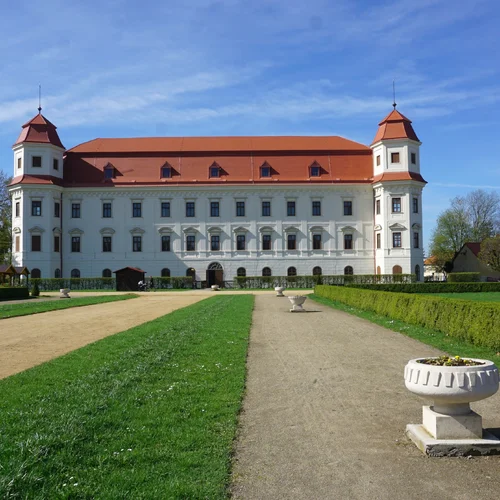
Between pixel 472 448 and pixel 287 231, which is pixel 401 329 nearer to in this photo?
pixel 472 448

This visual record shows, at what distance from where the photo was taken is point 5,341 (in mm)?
14750

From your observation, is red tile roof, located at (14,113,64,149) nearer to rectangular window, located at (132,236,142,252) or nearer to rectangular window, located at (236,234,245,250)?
rectangular window, located at (132,236,142,252)

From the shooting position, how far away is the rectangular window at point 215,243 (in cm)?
6144

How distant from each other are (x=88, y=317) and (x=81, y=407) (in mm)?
15784

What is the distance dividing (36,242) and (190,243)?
15.9 metres

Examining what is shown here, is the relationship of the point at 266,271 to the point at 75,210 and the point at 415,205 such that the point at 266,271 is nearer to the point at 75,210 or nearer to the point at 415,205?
the point at 415,205

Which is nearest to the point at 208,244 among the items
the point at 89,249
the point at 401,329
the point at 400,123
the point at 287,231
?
the point at 287,231

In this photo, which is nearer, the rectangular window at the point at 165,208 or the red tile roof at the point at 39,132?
the red tile roof at the point at 39,132

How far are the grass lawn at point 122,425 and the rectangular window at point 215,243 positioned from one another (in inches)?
1936

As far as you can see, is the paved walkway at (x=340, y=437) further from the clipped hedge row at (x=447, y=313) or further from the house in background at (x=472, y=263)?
the house in background at (x=472, y=263)

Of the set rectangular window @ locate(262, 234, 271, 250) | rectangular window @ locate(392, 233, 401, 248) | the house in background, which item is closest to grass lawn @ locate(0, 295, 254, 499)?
rectangular window @ locate(392, 233, 401, 248)

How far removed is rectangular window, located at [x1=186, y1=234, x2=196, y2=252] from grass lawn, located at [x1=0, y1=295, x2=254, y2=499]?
1938 inches

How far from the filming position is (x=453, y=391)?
5.68 meters

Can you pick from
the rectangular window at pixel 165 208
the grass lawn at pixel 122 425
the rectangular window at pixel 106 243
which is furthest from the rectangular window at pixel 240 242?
the grass lawn at pixel 122 425
